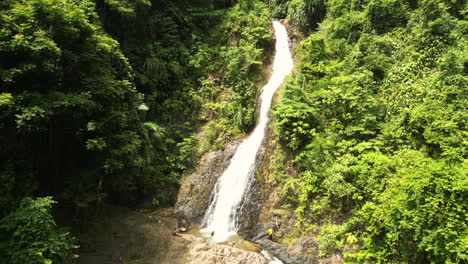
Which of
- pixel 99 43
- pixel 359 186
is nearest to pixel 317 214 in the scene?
pixel 359 186

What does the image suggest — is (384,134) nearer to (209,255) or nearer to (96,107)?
(209,255)

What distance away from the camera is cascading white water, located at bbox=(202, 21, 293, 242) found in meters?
10.5

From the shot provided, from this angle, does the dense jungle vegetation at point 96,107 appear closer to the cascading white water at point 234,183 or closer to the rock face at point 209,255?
the cascading white water at point 234,183


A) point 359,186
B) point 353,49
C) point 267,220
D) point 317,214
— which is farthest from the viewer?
point 353,49

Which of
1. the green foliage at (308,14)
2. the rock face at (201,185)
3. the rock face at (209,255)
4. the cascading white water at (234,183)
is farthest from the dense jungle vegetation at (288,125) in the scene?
the rock face at (209,255)

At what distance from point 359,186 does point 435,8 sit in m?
A: 8.01

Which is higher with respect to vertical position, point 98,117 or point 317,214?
point 98,117

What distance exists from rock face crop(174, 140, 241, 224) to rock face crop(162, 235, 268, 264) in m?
2.58

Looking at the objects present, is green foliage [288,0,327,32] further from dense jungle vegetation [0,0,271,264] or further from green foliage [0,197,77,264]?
green foliage [0,197,77,264]

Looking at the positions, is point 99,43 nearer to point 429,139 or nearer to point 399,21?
point 429,139

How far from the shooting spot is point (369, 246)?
7207 millimetres

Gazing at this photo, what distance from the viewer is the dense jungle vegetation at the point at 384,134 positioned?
6.21 m

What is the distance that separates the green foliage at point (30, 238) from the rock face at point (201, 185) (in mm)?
5875

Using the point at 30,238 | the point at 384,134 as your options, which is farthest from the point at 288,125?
the point at 30,238
